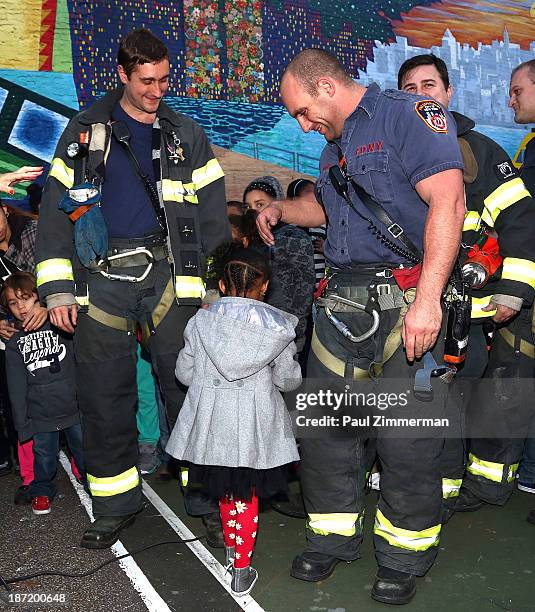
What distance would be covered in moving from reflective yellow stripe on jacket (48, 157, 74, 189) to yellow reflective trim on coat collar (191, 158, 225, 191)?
2.32 ft

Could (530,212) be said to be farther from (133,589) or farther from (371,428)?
(133,589)

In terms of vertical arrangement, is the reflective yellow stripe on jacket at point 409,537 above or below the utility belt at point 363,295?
below

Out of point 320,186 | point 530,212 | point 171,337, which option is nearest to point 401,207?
point 320,186

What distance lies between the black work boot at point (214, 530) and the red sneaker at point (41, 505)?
1.16 m

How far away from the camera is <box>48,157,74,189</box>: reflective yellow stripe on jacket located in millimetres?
4020

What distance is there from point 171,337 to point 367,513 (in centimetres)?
173

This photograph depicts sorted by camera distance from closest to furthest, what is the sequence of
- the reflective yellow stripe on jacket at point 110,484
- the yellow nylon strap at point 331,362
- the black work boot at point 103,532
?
the yellow nylon strap at point 331,362 < the black work boot at point 103,532 < the reflective yellow stripe on jacket at point 110,484

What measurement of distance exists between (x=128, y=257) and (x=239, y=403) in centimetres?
116

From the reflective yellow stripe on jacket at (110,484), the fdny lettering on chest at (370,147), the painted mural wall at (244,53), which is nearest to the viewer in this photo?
the fdny lettering on chest at (370,147)

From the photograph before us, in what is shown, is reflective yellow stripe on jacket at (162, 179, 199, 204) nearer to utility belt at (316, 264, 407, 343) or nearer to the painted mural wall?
utility belt at (316, 264, 407, 343)

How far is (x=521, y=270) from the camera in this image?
156 inches

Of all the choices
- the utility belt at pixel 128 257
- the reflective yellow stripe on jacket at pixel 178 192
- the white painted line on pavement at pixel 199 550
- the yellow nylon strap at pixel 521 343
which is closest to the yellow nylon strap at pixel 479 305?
the yellow nylon strap at pixel 521 343

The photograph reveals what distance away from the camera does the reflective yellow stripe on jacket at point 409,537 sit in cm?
336

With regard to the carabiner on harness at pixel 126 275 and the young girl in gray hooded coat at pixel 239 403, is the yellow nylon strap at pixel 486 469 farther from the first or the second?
the carabiner on harness at pixel 126 275
